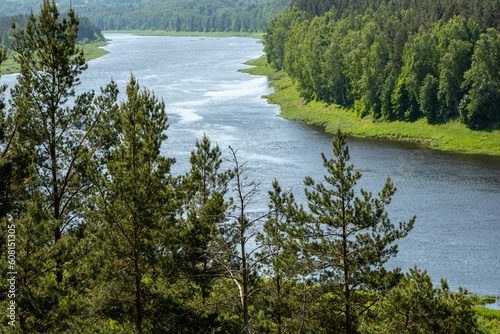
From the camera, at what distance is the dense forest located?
75062mm

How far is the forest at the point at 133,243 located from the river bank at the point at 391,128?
49.3 metres

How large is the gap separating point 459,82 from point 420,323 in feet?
220

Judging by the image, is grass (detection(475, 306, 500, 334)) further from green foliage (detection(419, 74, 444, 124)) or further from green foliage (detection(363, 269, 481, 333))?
green foliage (detection(419, 74, 444, 124))

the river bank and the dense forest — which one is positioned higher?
the dense forest

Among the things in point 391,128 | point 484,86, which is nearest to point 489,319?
point 484,86

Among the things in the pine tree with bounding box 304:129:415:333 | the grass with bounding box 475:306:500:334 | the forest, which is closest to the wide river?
the grass with bounding box 475:306:500:334

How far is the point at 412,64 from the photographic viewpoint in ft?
273

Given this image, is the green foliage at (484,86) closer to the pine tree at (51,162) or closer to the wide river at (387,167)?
the wide river at (387,167)

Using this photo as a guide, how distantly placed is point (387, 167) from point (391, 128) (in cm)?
1871

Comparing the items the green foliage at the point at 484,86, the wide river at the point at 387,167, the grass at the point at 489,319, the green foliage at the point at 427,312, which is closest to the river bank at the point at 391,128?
the green foliage at the point at 484,86

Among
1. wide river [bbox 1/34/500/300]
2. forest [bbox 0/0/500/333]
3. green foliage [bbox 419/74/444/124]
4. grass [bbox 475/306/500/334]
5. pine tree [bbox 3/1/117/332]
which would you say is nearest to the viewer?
pine tree [bbox 3/1/117/332]

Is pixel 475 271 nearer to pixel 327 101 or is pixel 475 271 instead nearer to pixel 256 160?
pixel 256 160

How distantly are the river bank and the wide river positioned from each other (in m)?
2.73

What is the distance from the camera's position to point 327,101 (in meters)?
101
